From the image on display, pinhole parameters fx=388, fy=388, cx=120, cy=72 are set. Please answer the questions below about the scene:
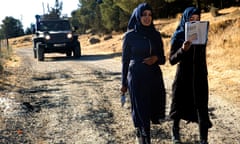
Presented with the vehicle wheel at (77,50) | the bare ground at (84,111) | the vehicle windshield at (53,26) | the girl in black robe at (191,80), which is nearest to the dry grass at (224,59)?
the bare ground at (84,111)

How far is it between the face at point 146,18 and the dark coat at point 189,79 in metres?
0.47

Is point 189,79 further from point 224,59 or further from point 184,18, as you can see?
point 224,59

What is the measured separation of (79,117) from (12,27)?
7264 cm

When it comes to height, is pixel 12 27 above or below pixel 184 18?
above

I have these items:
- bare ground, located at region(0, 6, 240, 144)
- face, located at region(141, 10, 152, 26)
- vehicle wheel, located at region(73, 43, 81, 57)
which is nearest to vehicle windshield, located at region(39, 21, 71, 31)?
vehicle wheel, located at region(73, 43, 81, 57)

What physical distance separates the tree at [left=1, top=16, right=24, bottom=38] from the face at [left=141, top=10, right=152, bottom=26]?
70.7 m

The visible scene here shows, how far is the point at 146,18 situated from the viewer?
4453 millimetres

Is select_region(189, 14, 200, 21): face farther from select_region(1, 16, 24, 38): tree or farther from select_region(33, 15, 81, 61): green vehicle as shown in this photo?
select_region(1, 16, 24, 38): tree

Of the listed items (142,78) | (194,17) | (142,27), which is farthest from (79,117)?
(194,17)

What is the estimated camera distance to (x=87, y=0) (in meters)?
53.9

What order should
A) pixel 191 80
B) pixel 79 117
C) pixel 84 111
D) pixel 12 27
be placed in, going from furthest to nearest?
pixel 12 27
pixel 84 111
pixel 79 117
pixel 191 80

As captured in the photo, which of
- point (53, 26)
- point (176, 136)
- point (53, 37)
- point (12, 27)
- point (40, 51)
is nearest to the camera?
point (176, 136)

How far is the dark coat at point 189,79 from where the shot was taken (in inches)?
184

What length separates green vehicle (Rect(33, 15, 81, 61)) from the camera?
19727 mm
